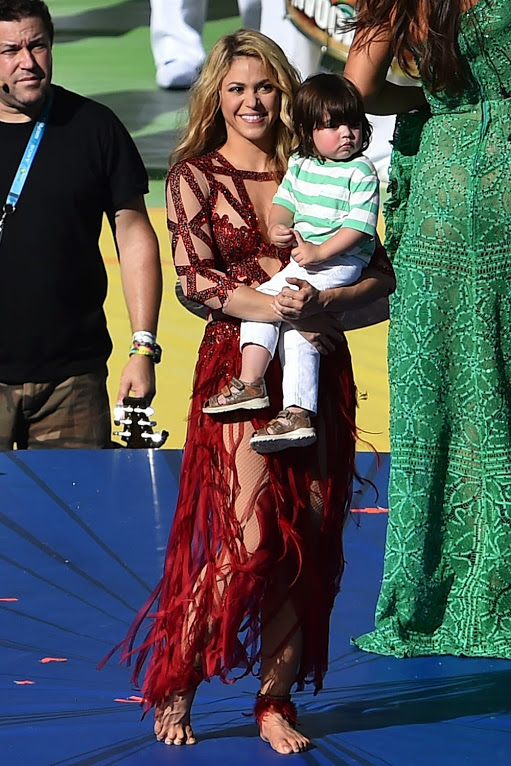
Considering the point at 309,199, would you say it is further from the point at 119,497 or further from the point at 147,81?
the point at 147,81

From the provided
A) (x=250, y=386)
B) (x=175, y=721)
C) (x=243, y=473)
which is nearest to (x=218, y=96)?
(x=250, y=386)

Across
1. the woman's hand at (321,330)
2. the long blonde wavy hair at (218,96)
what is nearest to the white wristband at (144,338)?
the long blonde wavy hair at (218,96)

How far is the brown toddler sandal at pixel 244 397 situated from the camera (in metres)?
2.49

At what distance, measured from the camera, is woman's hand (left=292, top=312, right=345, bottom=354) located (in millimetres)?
2500

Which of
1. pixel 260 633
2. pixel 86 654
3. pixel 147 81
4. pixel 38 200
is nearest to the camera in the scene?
→ pixel 260 633

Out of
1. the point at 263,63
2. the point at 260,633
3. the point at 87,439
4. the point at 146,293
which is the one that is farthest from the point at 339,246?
the point at 87,439

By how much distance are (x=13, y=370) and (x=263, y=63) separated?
6.09 ft

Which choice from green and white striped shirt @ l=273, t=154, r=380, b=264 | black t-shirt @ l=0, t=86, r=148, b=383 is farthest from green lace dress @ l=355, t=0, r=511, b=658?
black t-shirt @ l=0, t=86, r=148, b=383

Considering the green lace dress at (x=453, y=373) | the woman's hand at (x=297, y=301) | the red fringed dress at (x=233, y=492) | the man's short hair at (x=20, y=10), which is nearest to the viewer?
the woman's hand at (x=297, y=301)

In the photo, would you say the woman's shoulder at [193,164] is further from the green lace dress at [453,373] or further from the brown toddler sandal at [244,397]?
the green lace dress at [453,373]

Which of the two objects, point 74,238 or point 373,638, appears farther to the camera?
point 74,238

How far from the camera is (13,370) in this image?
4.23 m

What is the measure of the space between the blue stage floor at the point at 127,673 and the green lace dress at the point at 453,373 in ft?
0.41

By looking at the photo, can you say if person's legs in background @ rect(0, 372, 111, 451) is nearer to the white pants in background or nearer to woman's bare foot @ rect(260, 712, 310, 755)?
woman's bare foot @ rect(260, 712, 310, 755)
